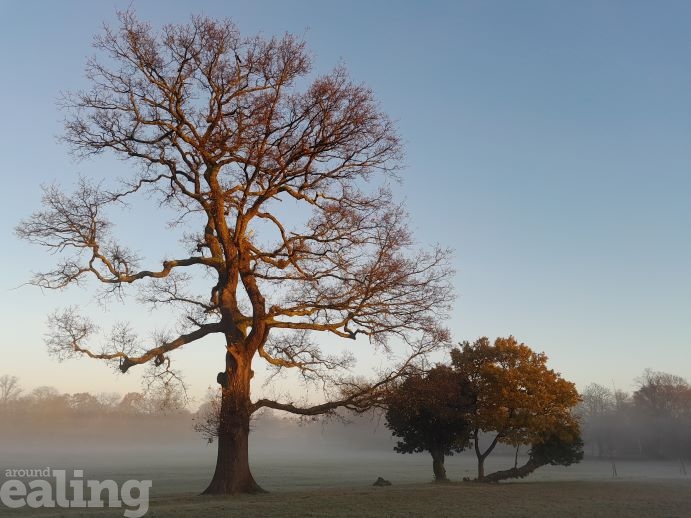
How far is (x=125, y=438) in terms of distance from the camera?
6914 inches

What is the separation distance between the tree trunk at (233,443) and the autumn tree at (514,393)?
1665 centimetres

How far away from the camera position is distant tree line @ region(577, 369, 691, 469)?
→ 78.4 m

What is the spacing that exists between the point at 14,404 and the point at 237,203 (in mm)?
177590

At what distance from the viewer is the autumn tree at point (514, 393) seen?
106 feet

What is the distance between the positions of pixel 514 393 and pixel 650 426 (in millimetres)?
63877

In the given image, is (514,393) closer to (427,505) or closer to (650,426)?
(427,505)

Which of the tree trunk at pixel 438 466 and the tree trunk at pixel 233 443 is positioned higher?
the tree trunk at pixel 233 443

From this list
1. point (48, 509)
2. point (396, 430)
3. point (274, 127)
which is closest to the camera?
point (48, 509)

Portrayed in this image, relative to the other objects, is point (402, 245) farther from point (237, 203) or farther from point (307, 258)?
point (237, 203)

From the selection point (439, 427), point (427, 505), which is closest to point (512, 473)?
point (439, 427)

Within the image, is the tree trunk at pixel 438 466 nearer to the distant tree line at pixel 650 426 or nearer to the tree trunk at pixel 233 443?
the tree trunk at pixel 233 443

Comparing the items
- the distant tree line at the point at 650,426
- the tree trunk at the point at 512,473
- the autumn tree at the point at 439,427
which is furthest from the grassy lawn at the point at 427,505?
the distant tree line at the point at 650,426

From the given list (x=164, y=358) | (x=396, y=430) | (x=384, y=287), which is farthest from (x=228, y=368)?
(x=396, y=430)

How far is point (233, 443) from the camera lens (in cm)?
2056
